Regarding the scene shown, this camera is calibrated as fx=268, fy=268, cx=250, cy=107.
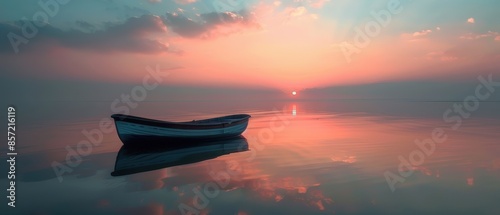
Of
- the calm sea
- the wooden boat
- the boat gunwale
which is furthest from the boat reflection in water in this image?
the boat gunwale

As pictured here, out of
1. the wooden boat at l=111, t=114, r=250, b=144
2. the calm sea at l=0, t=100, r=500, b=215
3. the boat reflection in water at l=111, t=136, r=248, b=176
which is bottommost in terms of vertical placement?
the calm sea at l=0, t=100, r=500, b=215

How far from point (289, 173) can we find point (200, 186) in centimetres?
417

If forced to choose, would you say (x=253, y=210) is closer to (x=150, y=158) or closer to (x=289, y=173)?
(x=289, y=173)

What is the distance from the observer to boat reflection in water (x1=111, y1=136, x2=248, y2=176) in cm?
1370

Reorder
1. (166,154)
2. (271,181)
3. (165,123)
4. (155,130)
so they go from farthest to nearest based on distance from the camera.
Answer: (165,123) < (155,130) < (166,154) < (271,181)

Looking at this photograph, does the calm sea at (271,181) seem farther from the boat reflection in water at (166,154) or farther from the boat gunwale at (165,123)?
the boat gunwale at (165,123)

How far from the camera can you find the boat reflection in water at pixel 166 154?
13695mm

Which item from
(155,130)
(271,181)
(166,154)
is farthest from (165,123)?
(271,181)

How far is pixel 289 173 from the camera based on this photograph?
12.2 metres

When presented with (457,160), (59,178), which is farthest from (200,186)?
(457,160)

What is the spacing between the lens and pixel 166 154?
A: 16672mm

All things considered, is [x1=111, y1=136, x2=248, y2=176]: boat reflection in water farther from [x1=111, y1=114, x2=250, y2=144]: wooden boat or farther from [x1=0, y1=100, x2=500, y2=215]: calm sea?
[x1=111, y1=114, x2=250, y2=144]: wooden boat

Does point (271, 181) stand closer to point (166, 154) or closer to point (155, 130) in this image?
point (166, 154)

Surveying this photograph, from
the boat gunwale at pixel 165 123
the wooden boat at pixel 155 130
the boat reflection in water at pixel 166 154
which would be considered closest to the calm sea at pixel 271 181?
the boat reflection in water at pixel 166 154
